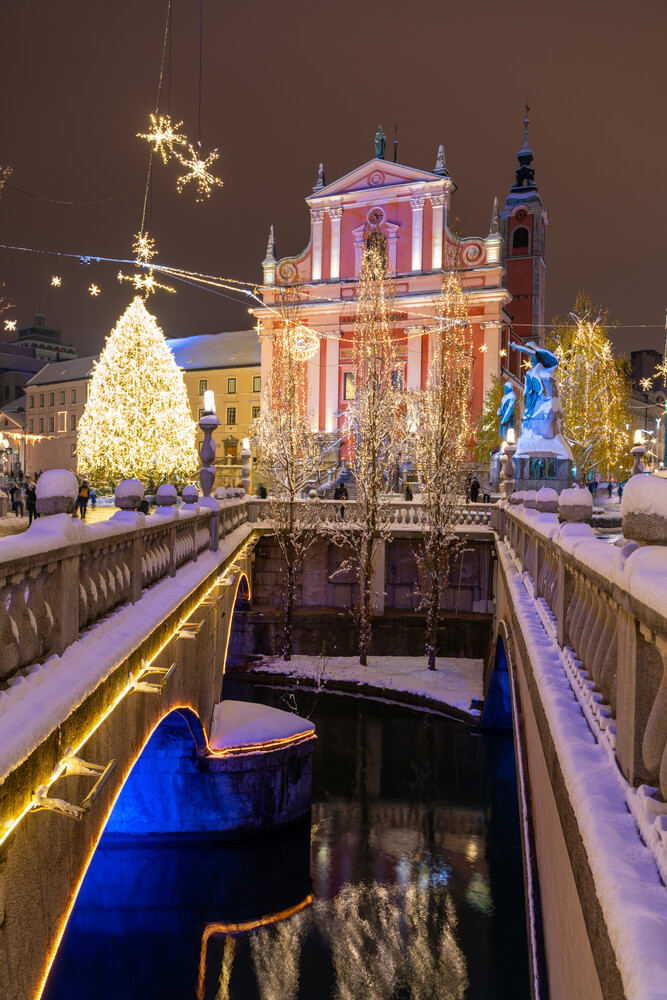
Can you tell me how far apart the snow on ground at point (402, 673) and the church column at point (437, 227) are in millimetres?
28806

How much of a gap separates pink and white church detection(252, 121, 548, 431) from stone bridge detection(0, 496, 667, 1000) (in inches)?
1581

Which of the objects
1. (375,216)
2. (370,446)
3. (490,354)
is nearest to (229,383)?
Result: (375,216)

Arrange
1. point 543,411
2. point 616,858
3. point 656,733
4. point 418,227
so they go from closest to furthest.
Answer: point 616,858 < point 656,733 < point 543,411 < point 418,227

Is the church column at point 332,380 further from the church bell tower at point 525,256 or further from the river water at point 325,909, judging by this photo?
the river water at point 325,909

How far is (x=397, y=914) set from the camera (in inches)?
472

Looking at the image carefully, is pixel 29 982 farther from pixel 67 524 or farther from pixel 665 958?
pixel 665 958

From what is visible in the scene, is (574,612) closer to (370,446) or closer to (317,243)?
(370,446)

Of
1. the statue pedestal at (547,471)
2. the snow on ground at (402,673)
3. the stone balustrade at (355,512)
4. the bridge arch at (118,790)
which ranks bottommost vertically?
the snow on ground at (402,673)

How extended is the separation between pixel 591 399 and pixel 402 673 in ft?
64.8

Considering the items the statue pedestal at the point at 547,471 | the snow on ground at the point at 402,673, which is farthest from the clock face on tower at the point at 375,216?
the snow on ground at the point at 402,673

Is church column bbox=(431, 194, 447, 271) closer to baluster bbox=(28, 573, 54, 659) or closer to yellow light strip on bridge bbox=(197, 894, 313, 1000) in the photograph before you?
yellow light strip on bridge bbox=(197, 894, 313, 1000)

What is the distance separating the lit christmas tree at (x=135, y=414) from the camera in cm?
3131

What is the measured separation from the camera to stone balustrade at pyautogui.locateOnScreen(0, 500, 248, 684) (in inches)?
132

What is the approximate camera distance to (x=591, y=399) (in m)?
37.6
